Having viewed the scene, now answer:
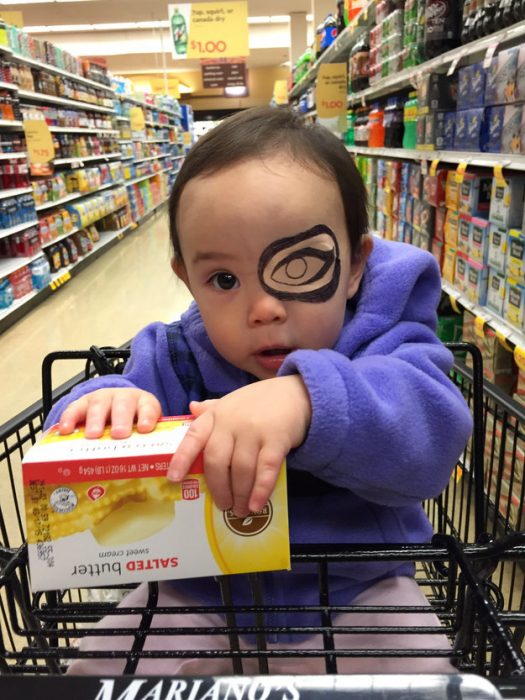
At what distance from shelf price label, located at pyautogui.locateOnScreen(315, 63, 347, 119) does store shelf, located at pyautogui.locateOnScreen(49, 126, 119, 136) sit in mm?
3100

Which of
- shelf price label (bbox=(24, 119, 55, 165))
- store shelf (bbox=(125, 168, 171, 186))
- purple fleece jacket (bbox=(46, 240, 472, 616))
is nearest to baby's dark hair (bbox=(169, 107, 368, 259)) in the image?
purple fleece jacket (bbox=(46, 240, 472, 616))

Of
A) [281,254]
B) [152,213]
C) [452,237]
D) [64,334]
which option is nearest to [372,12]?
[452,237]

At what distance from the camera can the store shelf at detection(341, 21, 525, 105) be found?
1813mm

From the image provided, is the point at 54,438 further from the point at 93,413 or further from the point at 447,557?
the point at 447,557

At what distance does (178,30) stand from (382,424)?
8616 millimetres

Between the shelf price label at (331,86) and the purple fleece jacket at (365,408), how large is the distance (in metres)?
4.11

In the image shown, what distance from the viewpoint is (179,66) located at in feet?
62.6

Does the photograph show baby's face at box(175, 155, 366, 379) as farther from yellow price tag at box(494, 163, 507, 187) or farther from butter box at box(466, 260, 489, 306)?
butter box at box(466, 260, 489, 306)

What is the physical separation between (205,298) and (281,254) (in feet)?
0.39

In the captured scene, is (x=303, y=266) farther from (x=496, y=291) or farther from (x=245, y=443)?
(x=496, y=291)

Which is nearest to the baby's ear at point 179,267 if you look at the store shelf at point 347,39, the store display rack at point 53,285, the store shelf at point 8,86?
the store shelf at point 347,39

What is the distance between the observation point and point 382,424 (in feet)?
2.09

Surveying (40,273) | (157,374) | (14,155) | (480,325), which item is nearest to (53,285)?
(40,273)

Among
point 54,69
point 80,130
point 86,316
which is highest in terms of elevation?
point 54,69
